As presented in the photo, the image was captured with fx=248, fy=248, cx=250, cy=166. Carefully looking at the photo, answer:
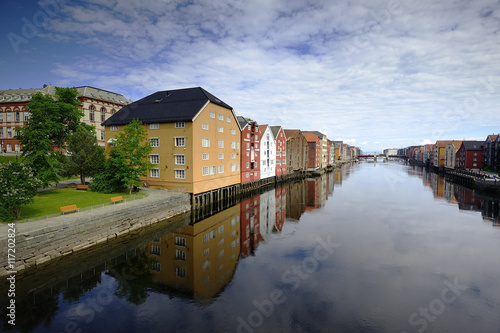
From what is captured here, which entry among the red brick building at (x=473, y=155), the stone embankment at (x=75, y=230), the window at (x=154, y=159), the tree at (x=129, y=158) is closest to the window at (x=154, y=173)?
the window at (x=154, y=159)

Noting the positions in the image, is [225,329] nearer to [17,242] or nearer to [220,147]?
[17,242]

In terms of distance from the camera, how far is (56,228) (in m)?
19.3

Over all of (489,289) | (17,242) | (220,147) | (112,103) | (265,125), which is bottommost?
(489,289)

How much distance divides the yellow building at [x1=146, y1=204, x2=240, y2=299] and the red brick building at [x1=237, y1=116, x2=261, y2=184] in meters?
→ 24.3

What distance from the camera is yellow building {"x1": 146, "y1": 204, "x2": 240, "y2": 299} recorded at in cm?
1775

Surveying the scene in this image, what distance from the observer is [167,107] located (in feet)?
134

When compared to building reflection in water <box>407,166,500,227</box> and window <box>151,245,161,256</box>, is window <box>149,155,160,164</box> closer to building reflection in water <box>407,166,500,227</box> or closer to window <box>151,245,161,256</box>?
window <box>151,245,161,256</box>

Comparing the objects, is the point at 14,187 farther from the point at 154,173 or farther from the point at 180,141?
the point at 180,141

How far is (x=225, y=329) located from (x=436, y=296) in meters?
13.9

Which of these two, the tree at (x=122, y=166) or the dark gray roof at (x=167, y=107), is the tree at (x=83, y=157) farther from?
the dark gray roof at (x=167, y=107)

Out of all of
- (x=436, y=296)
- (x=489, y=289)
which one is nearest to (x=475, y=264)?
(x=489, y=289)

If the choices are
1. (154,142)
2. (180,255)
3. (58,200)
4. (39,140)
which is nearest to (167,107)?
(154,142)

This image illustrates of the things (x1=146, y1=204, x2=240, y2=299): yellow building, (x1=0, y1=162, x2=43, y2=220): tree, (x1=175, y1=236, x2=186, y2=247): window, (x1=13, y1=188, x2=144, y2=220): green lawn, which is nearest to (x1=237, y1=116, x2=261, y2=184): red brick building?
(x1=146, y1=204, x2=240, y2=299): yellow building

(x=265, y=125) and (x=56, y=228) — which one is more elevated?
(x=265, y=125)
